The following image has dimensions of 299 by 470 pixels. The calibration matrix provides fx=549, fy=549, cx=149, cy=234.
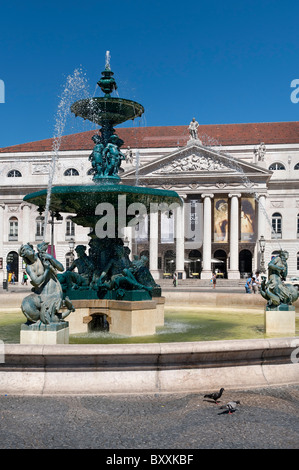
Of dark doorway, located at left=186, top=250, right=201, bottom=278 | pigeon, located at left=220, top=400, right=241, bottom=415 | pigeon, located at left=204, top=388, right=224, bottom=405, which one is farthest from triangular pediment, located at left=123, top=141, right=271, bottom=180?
pigeon, located at left=220, top=400, right=241, bottom=415

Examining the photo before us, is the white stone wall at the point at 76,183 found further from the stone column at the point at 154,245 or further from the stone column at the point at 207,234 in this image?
the stone column at the point at 154,245

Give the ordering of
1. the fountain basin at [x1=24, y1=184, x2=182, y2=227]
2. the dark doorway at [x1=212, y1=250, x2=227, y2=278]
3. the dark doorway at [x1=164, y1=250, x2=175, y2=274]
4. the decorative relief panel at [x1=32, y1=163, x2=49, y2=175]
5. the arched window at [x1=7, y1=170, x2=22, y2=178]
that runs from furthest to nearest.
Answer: the arched window at [x1=7, y1=170, x2=22, y2=178] < the decorative relief panel at [x1=32, y1=163, x2=49, y2=175] < the dark doorway at [x1=212, y1=250, x2=227, y2=278] < the dark doorway at [x1=164, y1=250, x2=175, y2=274] < the fountain basin at [x1=24, y1=184, x2=182, y2=227]

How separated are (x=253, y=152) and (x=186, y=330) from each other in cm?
5141

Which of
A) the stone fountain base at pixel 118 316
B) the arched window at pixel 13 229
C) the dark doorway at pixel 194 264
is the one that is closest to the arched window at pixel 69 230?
the arched window at pixel 13 229

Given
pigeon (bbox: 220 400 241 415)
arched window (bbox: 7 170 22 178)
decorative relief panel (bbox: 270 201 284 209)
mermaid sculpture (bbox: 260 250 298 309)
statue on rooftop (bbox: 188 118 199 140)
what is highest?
statue on rooftop (bbox: 188 118 199 140)

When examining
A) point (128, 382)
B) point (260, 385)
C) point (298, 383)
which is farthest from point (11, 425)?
point (298, 383)

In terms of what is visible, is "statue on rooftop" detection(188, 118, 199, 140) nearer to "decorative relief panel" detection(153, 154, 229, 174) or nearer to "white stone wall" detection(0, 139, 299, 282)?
"decorative relief panel" detection(153, 154, 229, 174)

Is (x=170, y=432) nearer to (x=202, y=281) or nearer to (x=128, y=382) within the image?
(x=128, y=382)

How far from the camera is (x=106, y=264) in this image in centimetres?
1106

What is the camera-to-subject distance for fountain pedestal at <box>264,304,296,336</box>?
980 cm

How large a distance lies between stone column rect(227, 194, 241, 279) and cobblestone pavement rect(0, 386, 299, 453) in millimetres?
49150

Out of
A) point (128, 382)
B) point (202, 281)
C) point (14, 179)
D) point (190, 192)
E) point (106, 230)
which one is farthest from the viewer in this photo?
point (14, 179)

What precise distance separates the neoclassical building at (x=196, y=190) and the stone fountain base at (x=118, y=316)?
43.1 metres

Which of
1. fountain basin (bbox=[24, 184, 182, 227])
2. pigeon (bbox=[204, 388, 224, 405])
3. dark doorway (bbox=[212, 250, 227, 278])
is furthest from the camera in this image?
dark doorway (bbox=[212, 250, 227, 278])
